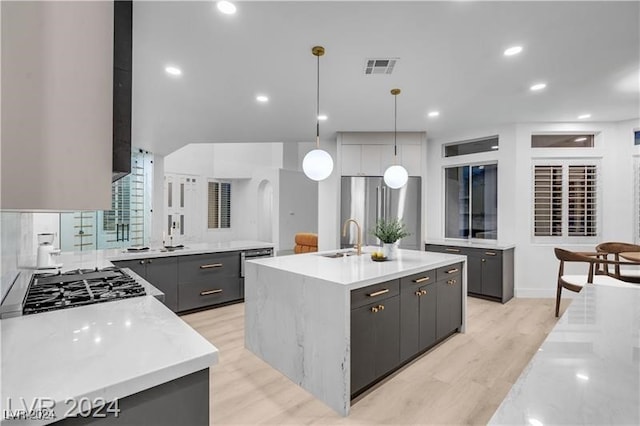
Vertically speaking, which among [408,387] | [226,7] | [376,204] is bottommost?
[408,387]

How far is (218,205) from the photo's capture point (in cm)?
1105

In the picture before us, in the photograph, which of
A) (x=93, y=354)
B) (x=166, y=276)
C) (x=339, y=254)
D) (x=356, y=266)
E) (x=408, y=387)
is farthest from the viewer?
(x=166, y=276)

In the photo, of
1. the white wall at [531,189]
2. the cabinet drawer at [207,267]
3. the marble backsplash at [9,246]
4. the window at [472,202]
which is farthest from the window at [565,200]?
the marble backsplash at [9,246]

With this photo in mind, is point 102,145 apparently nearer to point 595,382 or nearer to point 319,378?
point 595,382

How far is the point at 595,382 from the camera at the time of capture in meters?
0.73

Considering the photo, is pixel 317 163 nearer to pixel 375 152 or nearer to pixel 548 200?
pixel 375 152

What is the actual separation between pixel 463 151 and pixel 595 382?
212 inches

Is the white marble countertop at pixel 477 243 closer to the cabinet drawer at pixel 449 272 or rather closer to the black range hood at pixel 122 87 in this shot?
the cabinet drawer at pixel 449 272

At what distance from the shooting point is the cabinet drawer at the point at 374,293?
206 cm

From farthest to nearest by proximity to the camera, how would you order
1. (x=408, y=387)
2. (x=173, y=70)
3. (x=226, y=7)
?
(x=173, y=70)
(x=408, y=387)
(x=226, y=7)

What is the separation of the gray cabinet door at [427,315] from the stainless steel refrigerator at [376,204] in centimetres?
241

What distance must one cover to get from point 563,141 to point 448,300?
3.80 m

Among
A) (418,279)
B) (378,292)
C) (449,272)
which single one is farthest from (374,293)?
(449,272)

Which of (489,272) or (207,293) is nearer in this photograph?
(207,293)
